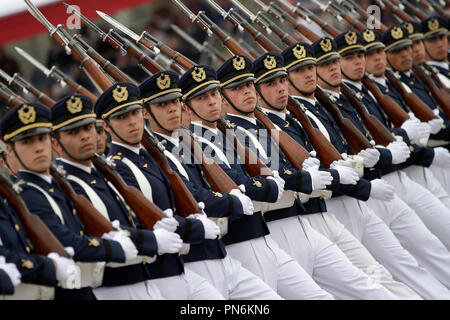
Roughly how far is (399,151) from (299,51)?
5.13 ft

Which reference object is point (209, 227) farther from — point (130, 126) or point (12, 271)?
point (12, 271)

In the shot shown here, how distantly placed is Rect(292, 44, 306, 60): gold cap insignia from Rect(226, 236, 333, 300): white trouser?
98.4 inches

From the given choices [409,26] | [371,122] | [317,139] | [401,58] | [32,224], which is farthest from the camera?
[409,26]

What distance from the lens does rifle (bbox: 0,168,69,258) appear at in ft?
21.7

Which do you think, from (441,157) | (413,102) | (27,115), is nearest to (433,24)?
(413,102)

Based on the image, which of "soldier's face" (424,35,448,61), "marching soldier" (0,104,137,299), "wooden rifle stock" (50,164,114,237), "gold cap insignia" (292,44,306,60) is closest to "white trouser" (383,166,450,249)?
"gold cap insignia" (292,44,306,60)

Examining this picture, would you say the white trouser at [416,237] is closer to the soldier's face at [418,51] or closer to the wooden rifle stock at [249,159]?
the wooden rifle stock at [249,159]

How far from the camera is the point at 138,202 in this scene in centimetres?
743

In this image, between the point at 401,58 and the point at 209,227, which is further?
the point at 401,58

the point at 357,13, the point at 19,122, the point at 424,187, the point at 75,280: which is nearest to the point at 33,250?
the point at 75,280

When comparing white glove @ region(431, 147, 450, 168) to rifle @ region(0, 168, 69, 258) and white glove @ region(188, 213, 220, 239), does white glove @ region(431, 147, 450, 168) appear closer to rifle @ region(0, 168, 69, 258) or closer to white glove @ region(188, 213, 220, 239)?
white glove @ region(188, 213, 220, 239)

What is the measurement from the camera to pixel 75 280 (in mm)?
6863

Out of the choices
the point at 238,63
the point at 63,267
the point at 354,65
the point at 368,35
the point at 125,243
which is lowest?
the point at 63,267
